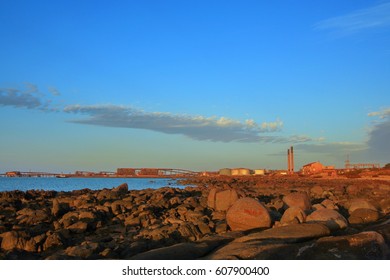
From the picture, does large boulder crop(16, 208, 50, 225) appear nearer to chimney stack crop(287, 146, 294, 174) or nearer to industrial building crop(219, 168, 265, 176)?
chimney stack crop(287, 146, 294, 174)

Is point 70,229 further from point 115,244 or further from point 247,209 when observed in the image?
point 247,209

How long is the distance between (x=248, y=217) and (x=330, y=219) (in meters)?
2.25

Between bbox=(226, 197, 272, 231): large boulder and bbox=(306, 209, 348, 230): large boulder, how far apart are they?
4.20 ft

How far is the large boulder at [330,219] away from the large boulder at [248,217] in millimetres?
1279

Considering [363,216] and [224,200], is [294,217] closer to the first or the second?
[363,216]

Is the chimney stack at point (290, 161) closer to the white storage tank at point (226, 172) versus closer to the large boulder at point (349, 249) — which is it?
the white storage tank at point (226, 172)

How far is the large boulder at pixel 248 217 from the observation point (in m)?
11.9

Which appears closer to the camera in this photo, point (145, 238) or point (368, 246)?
point (368, 246)

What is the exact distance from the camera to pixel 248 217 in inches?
473

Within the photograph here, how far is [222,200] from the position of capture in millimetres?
16969

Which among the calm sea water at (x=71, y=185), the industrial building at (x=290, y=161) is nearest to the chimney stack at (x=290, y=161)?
the industrial building at (x=290, y=161)

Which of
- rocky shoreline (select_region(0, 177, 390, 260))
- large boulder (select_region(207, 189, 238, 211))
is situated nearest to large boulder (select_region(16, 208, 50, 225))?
rocky shoreline (select_region(0, 177, 390, 260))
